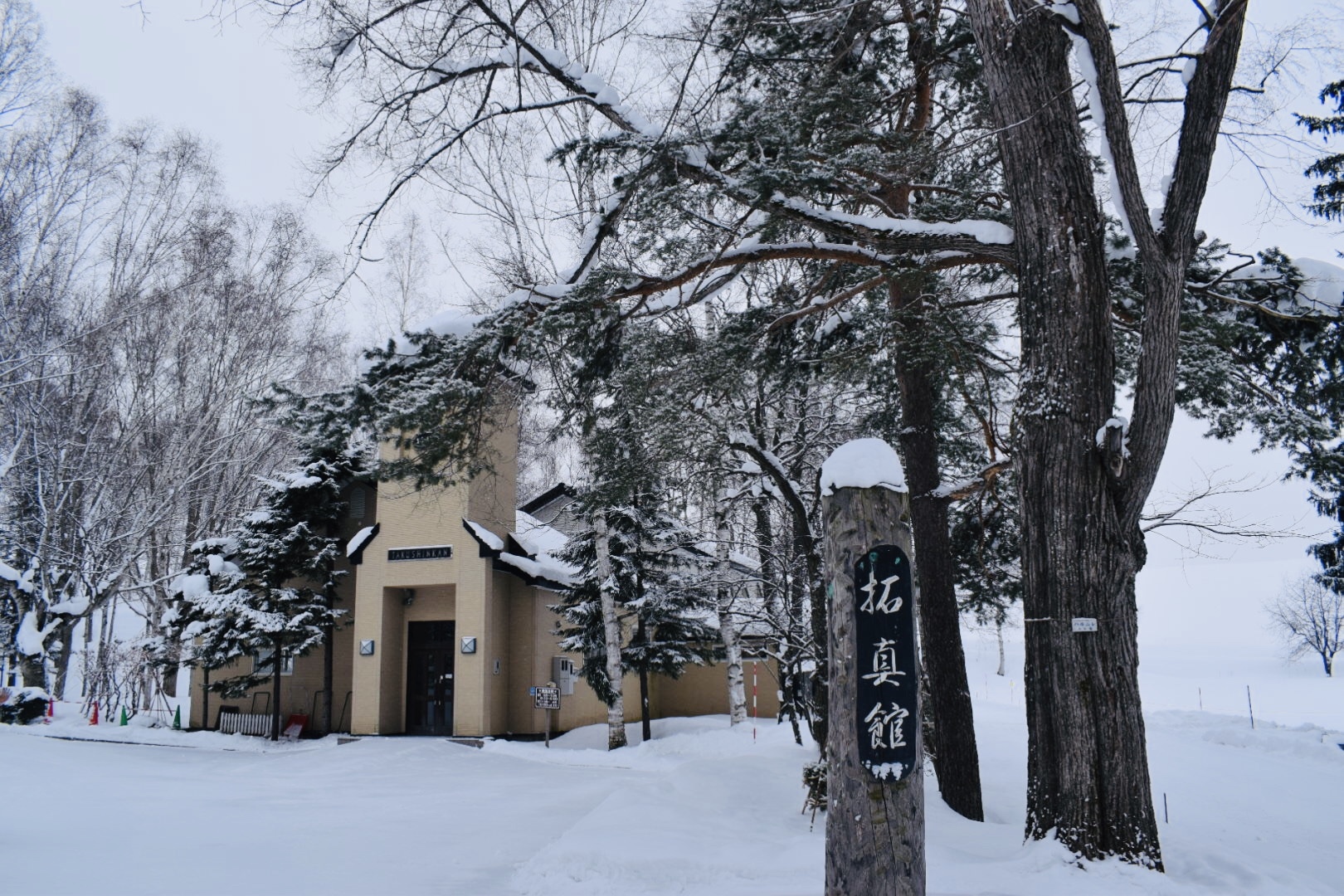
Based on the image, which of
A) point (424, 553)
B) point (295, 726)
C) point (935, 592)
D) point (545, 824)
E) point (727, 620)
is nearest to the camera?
point (545, 824)

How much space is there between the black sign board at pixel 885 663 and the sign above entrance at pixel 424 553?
1764 centimetres

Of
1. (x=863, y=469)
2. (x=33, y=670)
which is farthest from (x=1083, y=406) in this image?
(x=33, y=670)

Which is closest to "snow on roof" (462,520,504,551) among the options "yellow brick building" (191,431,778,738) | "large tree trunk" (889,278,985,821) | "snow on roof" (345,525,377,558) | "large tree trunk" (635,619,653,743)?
"yellow brick building" (191,431,778,738)

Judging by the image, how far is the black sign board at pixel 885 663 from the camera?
439 centimetres

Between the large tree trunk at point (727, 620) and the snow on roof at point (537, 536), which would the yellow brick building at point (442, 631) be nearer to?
the snow on roof at point (537, 536)

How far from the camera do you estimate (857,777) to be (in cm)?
439

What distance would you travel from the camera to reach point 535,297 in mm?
8016

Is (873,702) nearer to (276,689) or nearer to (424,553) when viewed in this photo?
(424,553)

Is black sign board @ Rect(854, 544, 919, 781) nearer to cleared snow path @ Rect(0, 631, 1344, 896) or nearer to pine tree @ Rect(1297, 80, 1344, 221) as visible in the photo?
cleared snow path @ Rect(0, 631, 1344, 896)

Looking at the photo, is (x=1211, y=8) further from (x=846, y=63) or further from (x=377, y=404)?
(x=377, y=404)

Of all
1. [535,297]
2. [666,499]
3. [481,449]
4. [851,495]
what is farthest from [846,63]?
[666,499]

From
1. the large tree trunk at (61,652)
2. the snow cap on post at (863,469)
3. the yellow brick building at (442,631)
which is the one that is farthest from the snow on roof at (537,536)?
the snow cap on post at (863,469)

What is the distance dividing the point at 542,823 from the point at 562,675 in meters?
13.2

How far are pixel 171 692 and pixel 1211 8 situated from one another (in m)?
37.2
